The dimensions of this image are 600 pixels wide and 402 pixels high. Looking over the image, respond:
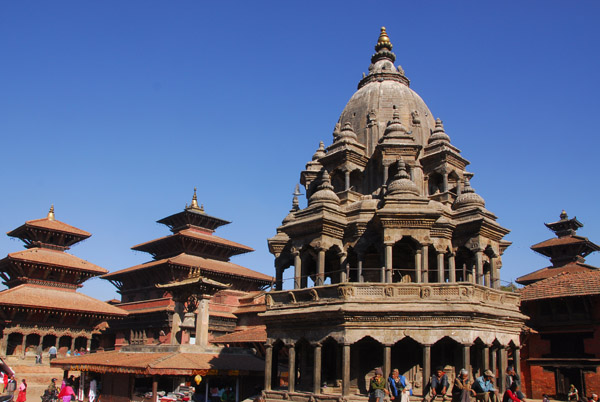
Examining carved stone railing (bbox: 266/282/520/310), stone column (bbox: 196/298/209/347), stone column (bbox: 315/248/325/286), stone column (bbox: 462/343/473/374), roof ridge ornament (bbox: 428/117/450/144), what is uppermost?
roof ridge ornament (bbox: 428/117/450/144)

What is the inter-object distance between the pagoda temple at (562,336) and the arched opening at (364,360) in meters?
12.7

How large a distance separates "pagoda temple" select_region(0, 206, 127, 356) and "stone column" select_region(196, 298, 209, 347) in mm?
15740

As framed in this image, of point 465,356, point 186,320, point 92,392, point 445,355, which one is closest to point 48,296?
point 92,392

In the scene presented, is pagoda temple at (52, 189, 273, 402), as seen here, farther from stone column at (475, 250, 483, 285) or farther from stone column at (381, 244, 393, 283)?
stone column at (475, 250, 483, 285)

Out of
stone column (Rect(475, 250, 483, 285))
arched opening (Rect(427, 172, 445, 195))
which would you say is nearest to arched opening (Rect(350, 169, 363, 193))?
arched opening (Rect(427, 172, 445, 195))

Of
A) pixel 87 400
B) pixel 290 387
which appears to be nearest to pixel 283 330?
pixel 290 387

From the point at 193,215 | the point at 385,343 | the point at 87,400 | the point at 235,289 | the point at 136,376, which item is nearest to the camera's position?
the point at 385,343

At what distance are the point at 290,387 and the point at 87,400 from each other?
1504 cm

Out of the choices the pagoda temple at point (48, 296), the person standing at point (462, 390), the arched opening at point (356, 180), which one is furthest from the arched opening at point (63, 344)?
the person standing at point (462, 390)

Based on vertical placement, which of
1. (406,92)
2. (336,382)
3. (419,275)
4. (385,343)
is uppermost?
(406,92)

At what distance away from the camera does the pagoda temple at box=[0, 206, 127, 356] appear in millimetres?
41656

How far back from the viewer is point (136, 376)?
94.3 feet

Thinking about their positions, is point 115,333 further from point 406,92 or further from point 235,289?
point 406,92

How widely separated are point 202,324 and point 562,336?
20767 millimetres
